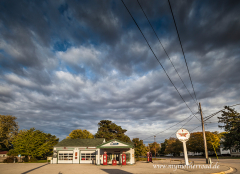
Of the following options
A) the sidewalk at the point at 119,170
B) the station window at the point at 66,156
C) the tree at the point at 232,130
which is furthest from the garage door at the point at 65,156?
the tree at the point at 232,130

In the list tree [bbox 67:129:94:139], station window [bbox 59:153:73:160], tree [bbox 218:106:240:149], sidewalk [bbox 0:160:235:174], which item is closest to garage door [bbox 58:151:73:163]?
station window [bbox 59:153:73:160]

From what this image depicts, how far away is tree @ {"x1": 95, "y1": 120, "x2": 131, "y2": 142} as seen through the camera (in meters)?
57.8

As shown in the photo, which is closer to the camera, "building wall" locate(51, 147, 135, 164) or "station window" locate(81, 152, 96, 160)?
"building wall" locate(51, 147, 135, 164)

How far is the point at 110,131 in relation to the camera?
62281 millimetres

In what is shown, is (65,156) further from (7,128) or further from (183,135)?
(7,128)

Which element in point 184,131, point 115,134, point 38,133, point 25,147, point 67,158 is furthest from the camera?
point 115,134

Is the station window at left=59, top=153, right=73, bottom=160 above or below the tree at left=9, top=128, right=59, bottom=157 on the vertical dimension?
below

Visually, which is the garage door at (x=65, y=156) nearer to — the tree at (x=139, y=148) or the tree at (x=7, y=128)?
the tree at (x=139, y=148)

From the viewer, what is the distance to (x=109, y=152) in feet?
108

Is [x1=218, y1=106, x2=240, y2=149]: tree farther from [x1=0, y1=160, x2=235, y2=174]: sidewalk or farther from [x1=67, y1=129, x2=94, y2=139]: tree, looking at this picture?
[x1=67, y1=129, x2=94, y2=139]: tree

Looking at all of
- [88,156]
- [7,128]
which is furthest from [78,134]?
[88,156]

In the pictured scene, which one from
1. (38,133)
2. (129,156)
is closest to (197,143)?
(129,156)

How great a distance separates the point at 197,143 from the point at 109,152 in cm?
4868

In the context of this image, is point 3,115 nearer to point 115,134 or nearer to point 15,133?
point 15,133
